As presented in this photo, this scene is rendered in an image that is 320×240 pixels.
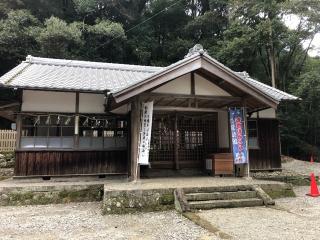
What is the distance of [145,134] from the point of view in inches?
374

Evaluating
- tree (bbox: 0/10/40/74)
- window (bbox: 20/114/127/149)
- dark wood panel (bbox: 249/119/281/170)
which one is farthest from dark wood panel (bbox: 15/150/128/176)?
tree (bbox: 0/10/40/74)

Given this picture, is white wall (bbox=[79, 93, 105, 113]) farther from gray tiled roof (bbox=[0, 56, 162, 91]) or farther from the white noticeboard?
the white noticeboard

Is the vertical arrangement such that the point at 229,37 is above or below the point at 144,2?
below

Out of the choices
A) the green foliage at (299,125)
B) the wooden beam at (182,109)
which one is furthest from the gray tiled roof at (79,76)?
the green foliage at (299,125)

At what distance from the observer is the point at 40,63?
557 inches

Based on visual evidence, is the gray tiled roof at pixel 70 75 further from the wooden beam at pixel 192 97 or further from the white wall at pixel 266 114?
the white wall at pixel 266 114

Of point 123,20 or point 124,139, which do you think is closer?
point 124,139

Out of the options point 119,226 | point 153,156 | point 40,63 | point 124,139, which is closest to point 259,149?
point 153,156

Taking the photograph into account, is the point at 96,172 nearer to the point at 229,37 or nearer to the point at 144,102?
the point at 144,102

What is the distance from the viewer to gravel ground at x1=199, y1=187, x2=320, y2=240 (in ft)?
18.3

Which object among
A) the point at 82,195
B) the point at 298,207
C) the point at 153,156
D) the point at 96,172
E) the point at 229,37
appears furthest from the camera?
the point at 229,37

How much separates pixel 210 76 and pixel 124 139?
4345 millimetres

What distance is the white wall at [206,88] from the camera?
34.3ft

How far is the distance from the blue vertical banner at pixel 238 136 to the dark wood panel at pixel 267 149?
3.48 metres
